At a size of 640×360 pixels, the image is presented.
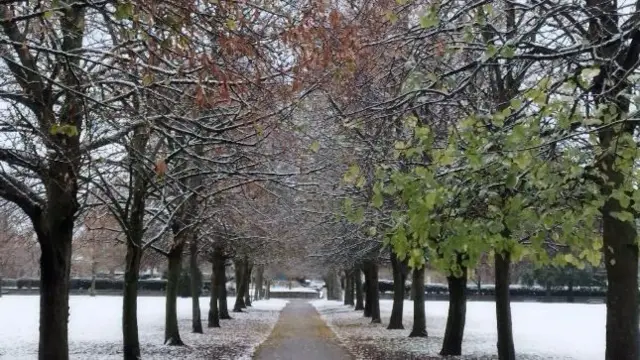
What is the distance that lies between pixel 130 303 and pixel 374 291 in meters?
18.4

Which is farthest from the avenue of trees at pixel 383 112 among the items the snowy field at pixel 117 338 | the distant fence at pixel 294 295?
the distant fence at pixel 294 295

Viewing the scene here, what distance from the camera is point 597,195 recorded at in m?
5.48

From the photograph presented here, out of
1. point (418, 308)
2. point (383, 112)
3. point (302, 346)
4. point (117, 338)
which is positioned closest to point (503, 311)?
point (383, 112)

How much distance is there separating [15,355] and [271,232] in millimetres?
9090

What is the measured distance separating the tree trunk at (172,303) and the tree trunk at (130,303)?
4244mm

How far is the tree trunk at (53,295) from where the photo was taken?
1001 cm

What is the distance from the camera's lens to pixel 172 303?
1955cm

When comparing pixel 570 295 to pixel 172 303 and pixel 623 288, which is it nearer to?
pixel 172 303

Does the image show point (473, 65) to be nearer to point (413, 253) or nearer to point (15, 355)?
point (413, 253)

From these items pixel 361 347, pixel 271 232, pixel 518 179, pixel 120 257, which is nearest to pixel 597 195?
pixel 518 179

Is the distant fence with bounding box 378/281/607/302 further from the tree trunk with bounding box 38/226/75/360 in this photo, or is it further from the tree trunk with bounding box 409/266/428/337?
the tree trunk with bounding box 38/226/75/360

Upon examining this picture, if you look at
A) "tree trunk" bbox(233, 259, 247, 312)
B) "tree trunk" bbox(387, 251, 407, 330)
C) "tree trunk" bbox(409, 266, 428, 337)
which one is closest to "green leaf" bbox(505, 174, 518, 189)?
"tree trunk" bbox(409, 266, 428, 337)

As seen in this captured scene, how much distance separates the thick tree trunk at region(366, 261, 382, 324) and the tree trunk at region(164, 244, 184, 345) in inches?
484

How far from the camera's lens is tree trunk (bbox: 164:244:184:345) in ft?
63.2
